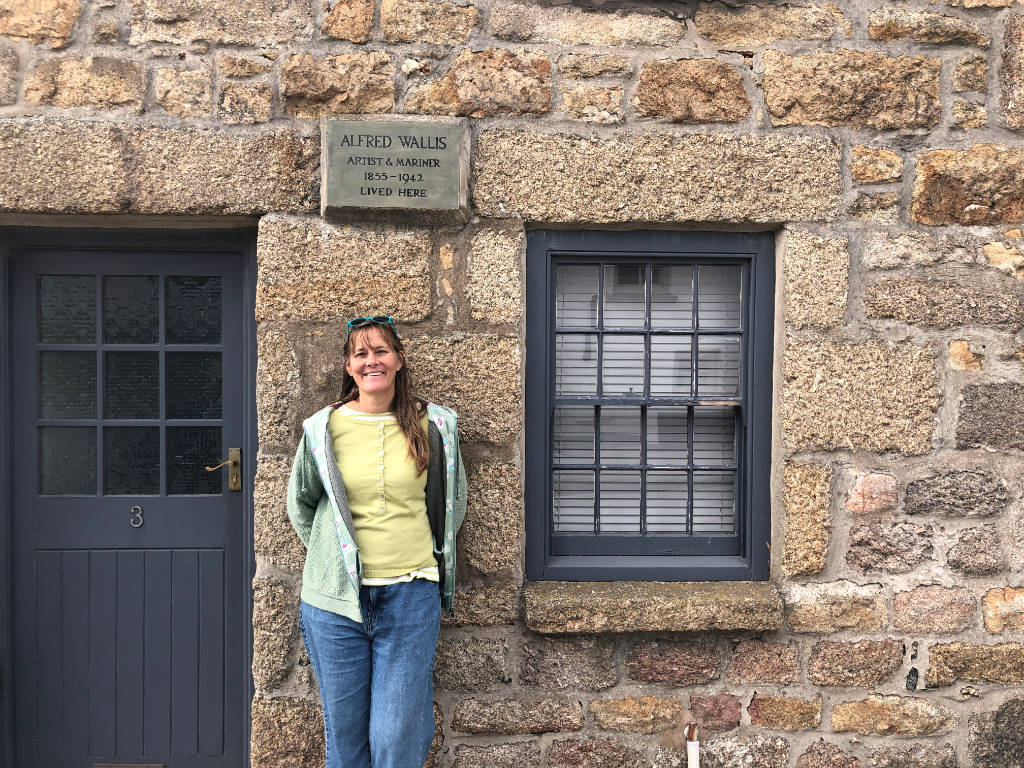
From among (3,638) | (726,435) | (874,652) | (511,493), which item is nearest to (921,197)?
(726,435)

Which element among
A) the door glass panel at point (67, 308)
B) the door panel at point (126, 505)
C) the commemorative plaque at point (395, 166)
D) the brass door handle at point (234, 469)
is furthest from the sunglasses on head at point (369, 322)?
the door glass panel at point (67, 308)

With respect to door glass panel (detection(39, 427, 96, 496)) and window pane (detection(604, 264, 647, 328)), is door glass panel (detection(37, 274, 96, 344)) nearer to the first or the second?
door glass panel (detection(39, 427, 96, 496))

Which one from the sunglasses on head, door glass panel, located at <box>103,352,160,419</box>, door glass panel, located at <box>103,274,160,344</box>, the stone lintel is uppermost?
the stone lintel

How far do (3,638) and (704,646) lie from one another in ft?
9.01

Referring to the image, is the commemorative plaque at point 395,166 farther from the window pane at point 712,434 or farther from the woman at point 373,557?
the window pane at point 712,434

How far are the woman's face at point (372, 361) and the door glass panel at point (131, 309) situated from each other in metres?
1.10

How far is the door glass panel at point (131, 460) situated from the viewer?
9.75ft

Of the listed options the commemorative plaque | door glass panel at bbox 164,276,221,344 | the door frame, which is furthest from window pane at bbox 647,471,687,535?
door glass panel at bbox 164,276,221,344

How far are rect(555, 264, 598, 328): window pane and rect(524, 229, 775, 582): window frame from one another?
0.25ft

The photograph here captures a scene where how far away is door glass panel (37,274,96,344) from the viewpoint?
116 inches

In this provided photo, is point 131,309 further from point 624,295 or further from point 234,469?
point 624,295

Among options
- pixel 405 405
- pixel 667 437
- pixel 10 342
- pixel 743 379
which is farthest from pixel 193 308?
pixel 743 379

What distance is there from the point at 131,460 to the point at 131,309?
0.61 meters

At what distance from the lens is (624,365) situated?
2977 millimetres
